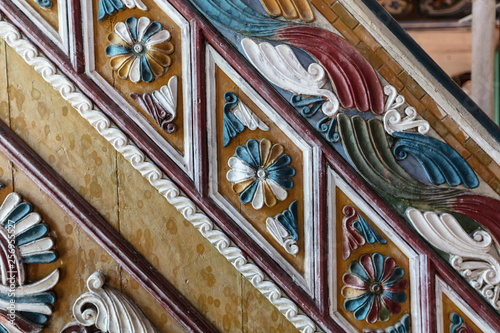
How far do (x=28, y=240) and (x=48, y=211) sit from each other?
114mm

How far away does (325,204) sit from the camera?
69.3 inches

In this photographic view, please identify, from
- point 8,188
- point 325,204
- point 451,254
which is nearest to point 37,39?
point 8,188

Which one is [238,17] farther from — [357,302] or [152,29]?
[357,302]

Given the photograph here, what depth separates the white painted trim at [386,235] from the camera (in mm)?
1750

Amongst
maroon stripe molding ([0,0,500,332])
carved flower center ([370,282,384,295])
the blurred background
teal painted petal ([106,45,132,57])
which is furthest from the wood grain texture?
the blurred background

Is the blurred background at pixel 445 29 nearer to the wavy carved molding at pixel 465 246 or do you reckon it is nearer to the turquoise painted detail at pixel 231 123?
the wavy carved molding at pixel 465 246

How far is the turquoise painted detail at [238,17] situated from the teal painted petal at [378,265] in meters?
0.82

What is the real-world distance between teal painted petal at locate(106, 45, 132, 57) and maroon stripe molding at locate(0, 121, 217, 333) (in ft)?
1.41

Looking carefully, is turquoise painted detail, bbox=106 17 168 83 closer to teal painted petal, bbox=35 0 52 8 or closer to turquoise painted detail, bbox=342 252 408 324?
teal painted petal, bbox=35 0 52 8

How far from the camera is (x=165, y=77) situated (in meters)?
1.76

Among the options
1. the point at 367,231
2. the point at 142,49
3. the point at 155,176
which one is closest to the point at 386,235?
the point at 367,231

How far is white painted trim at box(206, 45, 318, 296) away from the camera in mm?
1744

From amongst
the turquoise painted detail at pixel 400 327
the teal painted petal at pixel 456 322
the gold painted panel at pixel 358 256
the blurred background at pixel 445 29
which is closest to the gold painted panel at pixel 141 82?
the gold painted panel at pixel 358 256

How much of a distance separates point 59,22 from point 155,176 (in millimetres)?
610
